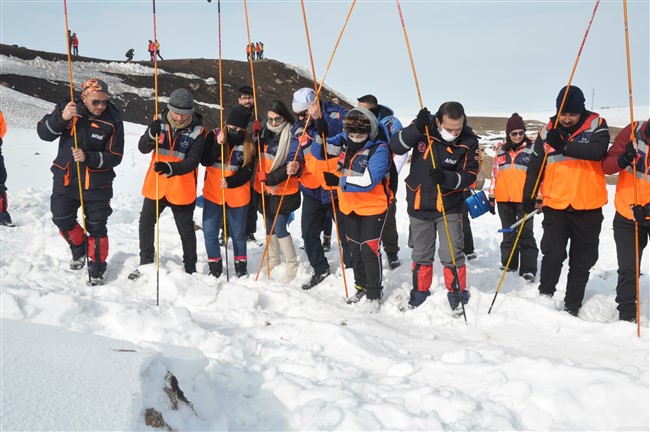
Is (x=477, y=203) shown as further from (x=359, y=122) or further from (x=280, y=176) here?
(x=280, y=176)

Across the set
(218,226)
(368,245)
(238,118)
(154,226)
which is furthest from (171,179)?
(368,245)

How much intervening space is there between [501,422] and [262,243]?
17.2 feet

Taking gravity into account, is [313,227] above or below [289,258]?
above

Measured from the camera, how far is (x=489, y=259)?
25.2ft

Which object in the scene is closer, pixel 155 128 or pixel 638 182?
pixel 638 182

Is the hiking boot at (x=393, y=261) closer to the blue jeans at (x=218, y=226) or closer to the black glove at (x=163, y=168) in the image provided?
the blue jeans at (x=218, y=226)

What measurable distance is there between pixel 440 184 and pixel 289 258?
83.8 inches

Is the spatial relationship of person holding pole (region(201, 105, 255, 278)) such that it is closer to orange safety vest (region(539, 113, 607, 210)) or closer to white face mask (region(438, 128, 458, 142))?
white face mask (region(438, 128, 458, 142))

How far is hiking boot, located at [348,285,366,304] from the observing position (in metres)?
5.45

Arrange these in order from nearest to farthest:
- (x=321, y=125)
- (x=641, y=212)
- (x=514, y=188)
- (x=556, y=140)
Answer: (x=641, y=212) < (x=556, y=140) < (x=321, y=125) < (x=514, y=188)

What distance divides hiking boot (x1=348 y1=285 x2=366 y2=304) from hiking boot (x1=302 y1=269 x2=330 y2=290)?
64cm

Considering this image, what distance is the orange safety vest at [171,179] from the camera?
5.67m

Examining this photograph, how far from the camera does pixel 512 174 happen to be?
271 inches

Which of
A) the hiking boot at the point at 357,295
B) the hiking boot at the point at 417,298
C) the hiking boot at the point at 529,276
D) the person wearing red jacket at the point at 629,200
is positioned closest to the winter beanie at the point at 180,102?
the hiking boot at the point at 357,295
